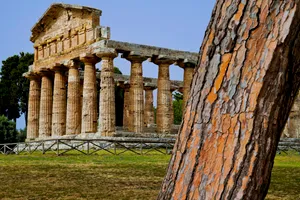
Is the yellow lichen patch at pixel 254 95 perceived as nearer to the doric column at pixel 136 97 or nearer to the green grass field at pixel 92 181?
the green grass field at pixel 92 181

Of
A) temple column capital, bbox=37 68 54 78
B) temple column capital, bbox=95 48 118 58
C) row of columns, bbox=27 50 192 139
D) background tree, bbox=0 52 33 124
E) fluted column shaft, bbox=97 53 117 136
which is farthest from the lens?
background tree, bbox=0 52 33 124

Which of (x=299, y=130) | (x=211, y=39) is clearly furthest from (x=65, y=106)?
(x=211, y=39)

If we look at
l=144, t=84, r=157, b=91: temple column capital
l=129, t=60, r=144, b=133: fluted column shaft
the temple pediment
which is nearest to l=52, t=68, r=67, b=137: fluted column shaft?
the temple pediment

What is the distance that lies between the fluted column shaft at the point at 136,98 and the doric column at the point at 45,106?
25.8ft

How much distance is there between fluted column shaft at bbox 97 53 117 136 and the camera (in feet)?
112

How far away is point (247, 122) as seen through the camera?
7.97ft

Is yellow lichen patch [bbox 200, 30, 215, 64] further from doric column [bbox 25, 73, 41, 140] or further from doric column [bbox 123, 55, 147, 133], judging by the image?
doric column [bbox 25, 73, 41, 140]

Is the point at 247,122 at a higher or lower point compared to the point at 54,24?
lower

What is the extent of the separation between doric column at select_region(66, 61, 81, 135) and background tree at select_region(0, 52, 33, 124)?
80.2 feet

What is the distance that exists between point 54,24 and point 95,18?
5.89 m

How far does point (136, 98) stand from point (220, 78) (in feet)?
112

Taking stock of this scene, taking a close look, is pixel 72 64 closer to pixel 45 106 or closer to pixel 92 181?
pixel 45 106

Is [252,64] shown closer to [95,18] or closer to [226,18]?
[226,18]

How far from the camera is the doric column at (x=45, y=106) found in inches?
1601
